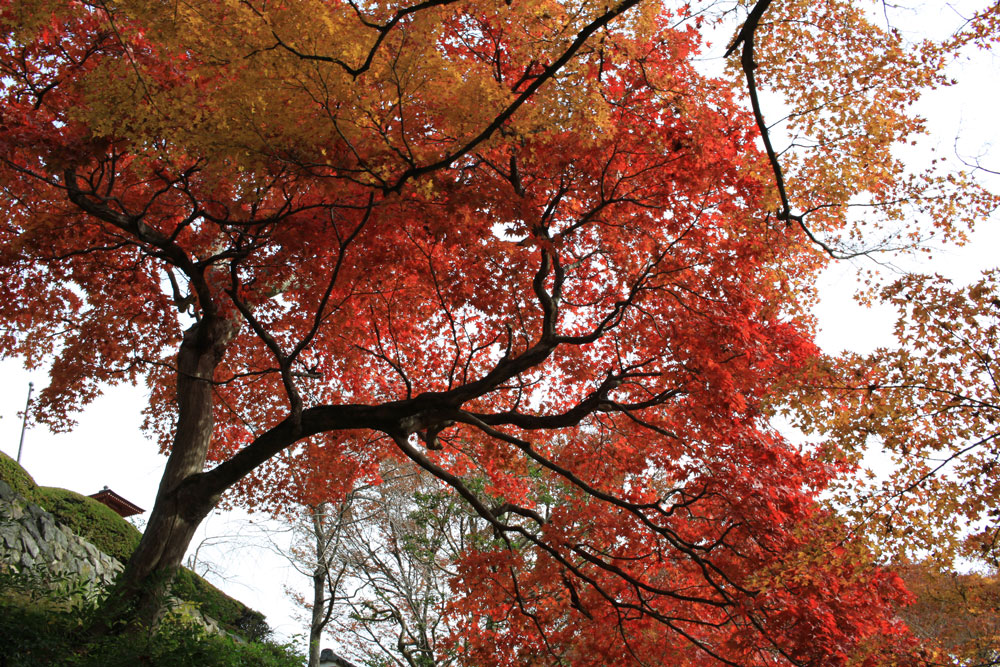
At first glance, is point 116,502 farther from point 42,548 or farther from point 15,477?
point 42,548

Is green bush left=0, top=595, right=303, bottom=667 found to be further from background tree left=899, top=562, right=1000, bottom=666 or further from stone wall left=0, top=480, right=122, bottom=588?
background tree left=899, top=562, right=1000, bottom=666

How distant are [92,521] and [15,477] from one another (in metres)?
2.30

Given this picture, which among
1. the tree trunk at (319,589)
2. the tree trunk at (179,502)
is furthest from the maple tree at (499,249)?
the tree trunk at (319,589)

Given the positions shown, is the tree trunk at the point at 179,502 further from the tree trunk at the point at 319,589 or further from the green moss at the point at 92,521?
the tree trunk at the point at 319,589

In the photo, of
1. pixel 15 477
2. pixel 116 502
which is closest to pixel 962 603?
pixel 15 477

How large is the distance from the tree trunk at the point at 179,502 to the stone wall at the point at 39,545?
4.28 feet

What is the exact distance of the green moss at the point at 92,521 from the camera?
1287 cm

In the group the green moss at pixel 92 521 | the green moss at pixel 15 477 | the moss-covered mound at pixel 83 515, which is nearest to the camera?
the green moss at pixel 15 477

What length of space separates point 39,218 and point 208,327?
2768 millimetres

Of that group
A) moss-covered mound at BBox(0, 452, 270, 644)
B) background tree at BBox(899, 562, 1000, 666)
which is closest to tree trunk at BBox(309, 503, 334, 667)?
moss-covered mound at BBox(0, 452, 270, 644)

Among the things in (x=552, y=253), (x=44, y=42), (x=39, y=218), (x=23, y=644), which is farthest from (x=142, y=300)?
(x=552, y=253)

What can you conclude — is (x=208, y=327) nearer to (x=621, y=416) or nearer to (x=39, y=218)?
(x=39, y=218)

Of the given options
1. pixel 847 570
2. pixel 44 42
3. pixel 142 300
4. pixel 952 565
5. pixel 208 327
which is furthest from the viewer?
pixel 142 300

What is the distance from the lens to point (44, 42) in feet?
26.0
